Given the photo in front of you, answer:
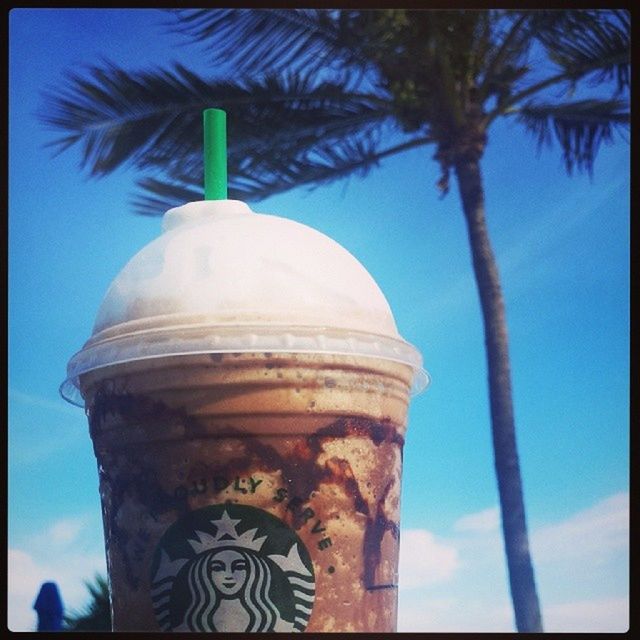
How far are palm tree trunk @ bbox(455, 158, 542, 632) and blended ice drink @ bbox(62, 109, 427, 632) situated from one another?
1597 millimetres

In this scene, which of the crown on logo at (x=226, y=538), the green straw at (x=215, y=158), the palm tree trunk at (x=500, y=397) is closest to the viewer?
the crown on logo at (x=226, y=538)

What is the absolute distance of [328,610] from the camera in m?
1.58

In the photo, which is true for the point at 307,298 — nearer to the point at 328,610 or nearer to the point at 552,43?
the point at 328,610

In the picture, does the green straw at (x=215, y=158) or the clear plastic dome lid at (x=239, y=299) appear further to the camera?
the green straw at (x=215, y=158)

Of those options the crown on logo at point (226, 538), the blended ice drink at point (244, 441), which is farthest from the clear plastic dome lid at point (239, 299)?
the crown on logo at point (226, 538)

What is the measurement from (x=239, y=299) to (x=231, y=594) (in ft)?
1.42

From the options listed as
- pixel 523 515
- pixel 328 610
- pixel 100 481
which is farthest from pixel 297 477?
pixel 523 515

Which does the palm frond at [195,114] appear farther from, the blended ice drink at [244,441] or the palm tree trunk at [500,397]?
the blended ice drink at [244,441]

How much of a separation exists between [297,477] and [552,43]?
2388 millimetres

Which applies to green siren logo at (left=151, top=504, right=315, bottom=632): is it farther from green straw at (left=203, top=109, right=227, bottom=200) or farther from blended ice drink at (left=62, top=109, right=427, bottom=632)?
green straw at (left=203, top=109, right=227, bottom=200)

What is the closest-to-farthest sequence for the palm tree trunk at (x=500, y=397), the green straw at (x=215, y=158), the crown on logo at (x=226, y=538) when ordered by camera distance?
1. the crown on logo at (x=226, y=538)
2. the green straw at (x=215, y=158)
3. the palm tree trunk at (x=500, y=397)

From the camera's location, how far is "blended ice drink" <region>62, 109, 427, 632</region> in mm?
1562

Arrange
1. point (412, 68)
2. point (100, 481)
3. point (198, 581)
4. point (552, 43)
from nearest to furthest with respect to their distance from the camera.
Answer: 1. point (198, 581)
2. point (100, 481)
3. point (552, 43)
4. point (412, 68)

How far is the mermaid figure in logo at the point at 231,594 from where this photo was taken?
61.3 inches
